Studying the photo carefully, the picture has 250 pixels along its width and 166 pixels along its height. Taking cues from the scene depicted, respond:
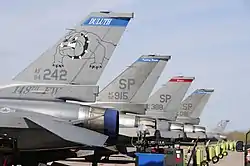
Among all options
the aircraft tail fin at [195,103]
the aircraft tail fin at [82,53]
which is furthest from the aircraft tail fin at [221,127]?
the aircraft tail fin at [82,53]

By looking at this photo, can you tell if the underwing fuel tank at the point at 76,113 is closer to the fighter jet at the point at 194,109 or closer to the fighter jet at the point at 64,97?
the fighter jet at the point at 64,97

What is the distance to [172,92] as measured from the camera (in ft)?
103

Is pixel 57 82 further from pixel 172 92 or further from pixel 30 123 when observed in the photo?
pixel 172 92

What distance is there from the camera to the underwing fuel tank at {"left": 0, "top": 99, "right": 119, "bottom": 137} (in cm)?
1169

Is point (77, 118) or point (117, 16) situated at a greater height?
point (117, 16)

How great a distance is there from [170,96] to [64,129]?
68.4ft

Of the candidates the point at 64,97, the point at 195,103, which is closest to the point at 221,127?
the point at 195,103

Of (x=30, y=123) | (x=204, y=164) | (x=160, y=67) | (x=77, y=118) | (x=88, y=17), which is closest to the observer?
(x=30, y=123)

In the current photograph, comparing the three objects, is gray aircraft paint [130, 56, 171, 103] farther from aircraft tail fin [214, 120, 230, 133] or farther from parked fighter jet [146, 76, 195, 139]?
aircraft tail fin [214, 120, 230, 133]

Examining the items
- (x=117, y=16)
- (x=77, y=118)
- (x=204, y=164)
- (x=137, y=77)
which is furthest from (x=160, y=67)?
(x=77, y=118)

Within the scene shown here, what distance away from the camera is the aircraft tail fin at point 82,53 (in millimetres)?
13164

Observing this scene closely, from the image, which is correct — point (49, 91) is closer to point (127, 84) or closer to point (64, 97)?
point (64, 97)

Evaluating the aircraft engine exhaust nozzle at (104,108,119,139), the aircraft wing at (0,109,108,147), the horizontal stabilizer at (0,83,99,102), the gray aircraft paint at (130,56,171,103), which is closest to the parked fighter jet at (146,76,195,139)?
the gray aircraft paint at (130,56,171,103)

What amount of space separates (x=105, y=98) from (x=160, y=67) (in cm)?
451
